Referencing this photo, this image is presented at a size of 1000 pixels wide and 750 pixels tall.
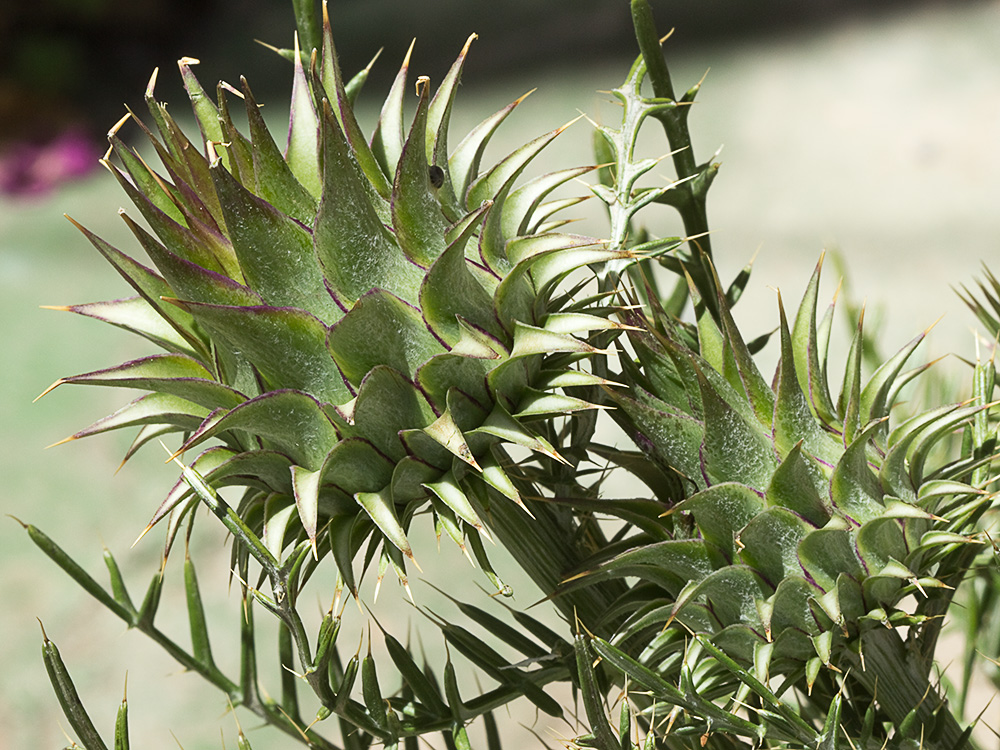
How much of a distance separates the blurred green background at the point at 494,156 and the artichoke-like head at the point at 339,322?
1.08 meters

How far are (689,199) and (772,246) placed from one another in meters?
1.70

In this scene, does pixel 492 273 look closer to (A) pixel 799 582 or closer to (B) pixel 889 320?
(A) pixel 799 582

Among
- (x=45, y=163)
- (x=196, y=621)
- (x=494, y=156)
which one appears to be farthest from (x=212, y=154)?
(x=45, y=163)

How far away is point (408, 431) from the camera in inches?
14.5

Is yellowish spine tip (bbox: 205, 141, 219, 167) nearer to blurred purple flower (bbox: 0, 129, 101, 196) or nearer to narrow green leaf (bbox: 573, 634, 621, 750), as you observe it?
narrow green leaf (bbox: 573, 634, 621, 750)

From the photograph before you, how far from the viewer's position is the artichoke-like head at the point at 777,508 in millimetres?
382

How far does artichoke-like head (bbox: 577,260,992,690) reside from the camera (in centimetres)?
38

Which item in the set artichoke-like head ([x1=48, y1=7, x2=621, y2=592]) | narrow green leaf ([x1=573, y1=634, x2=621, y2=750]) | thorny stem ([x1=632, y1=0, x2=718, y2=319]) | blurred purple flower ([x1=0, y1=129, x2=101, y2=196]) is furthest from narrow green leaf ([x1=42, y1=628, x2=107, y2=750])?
blurred purple flower ([x1=0, y1=129, x2=101, y2=196])

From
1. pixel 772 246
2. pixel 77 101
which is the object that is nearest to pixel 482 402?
pixel 772 246

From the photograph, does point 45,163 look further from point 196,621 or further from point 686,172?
point 686,172

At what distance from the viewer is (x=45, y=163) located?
2.97 m

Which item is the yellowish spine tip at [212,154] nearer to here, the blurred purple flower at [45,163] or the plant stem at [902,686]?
the plant stem at [902,686]

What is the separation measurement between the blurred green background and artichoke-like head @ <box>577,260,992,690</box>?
1.08 m

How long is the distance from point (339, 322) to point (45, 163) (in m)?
2.96
